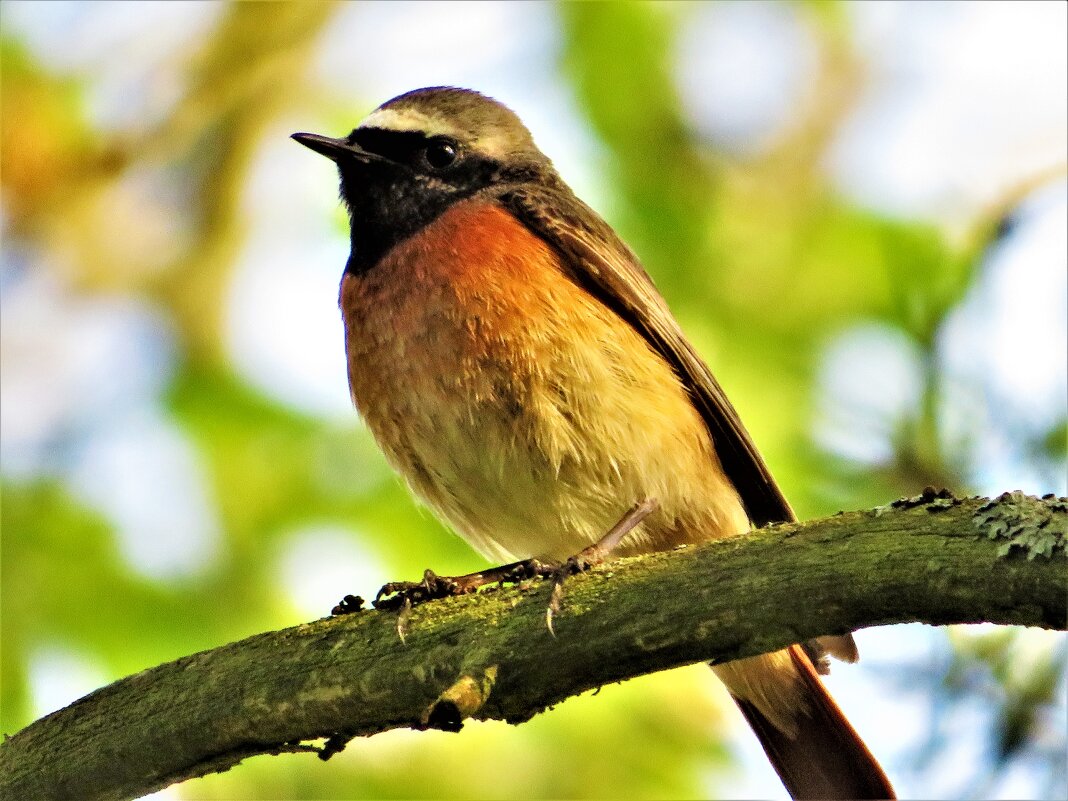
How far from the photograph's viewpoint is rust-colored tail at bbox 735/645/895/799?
16.9 feet

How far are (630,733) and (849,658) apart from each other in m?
1.44

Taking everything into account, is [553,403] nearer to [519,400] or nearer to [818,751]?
[519,400]

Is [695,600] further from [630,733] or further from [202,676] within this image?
[630,733]

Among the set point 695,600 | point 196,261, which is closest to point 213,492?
point 196,261

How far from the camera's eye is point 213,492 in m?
6.62

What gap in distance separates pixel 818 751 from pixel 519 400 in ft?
6.03

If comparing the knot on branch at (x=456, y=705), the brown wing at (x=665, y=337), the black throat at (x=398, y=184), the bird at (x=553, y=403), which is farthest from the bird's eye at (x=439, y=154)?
the knot on branch at (x=456, y=705)

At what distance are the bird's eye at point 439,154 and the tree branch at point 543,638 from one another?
253cm

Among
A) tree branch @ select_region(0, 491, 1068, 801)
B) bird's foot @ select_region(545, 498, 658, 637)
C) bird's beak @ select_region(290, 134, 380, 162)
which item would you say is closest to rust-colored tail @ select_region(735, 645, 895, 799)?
bird's foot @ select_region(545, 498, 658, 637)

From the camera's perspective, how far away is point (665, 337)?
5.64m

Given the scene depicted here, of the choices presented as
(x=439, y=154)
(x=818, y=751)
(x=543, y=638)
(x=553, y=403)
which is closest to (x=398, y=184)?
(x=439, y=154)

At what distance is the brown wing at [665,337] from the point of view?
5582 millimetres

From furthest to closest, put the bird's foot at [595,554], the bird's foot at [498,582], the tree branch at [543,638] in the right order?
the bird's foot at [498,582] < the bird's foot at [595,554] < the tree branch at [543,638]

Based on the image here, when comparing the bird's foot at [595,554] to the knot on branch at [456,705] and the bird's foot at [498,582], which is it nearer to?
the bird's foot at [498,582]
